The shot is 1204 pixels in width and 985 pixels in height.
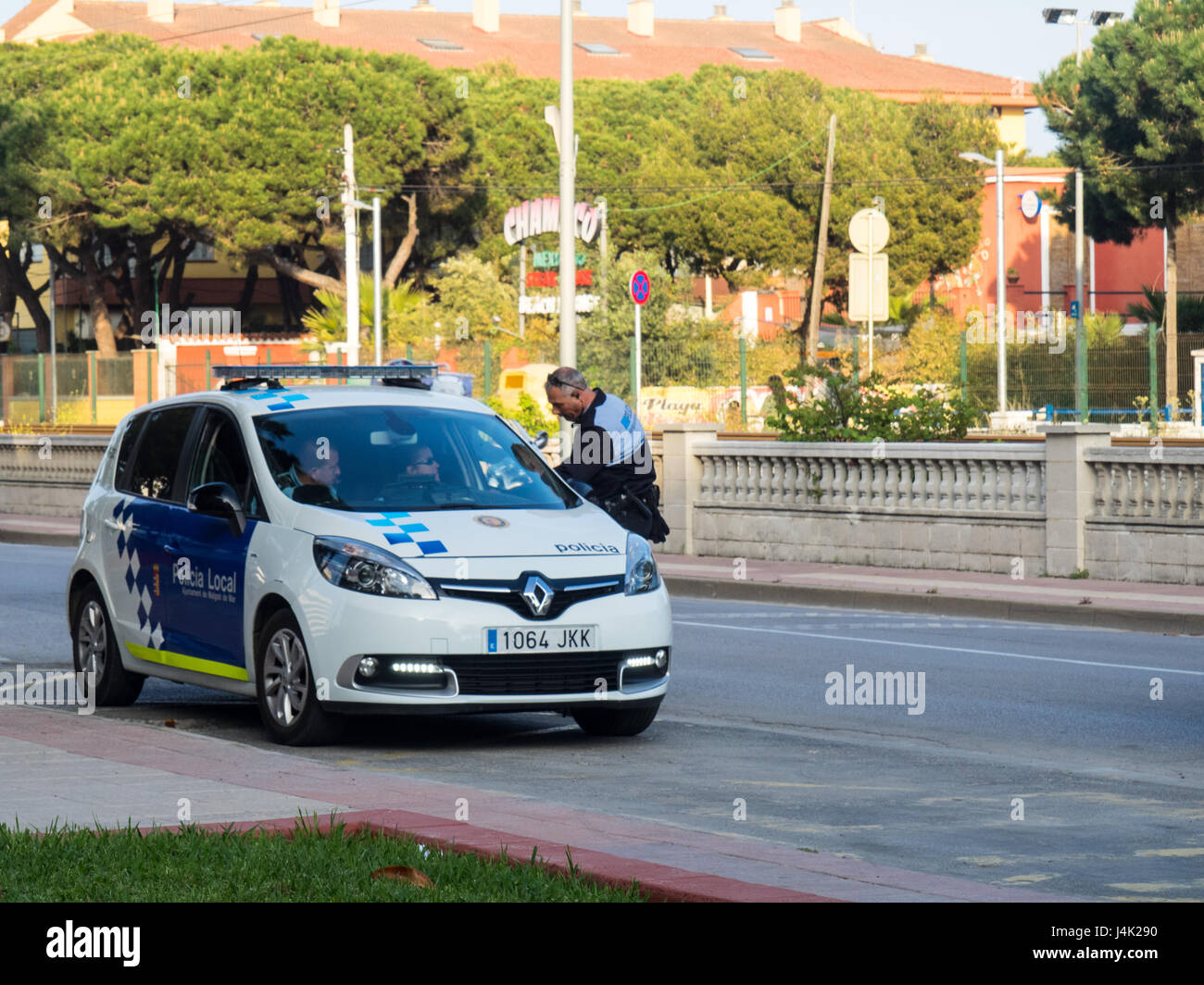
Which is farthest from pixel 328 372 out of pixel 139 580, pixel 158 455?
pixel 139 580

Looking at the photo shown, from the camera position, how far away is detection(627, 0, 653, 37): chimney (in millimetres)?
105688

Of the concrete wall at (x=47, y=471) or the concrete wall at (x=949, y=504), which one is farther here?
the concrete wall at (x=47, y=471)

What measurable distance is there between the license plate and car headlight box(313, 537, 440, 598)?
1.16 ft

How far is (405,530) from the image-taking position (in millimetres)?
9266

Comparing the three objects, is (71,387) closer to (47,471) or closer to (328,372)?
(47,471)

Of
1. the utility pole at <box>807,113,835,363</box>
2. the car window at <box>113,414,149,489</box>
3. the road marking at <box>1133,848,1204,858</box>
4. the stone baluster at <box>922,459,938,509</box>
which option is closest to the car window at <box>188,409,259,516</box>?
the car window at <box>113,414,149,489</box>

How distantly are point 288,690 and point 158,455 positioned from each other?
6.98 feet

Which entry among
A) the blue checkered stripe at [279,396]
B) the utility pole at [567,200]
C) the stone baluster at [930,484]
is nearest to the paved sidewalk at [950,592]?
the stone baluster at [930,484]

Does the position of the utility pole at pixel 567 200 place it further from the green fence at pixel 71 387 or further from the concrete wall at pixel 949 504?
the green fence at pixel 71 387

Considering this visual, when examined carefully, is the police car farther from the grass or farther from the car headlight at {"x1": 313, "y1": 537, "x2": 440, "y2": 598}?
the grass

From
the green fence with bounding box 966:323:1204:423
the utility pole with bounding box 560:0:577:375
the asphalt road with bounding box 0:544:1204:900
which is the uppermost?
the utility pole with bounding box 560:0:577:375

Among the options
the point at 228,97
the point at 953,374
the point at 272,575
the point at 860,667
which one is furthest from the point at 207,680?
the point at 228,97

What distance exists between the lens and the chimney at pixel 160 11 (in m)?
90.6

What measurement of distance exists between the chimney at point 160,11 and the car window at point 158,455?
84125 millimetres
